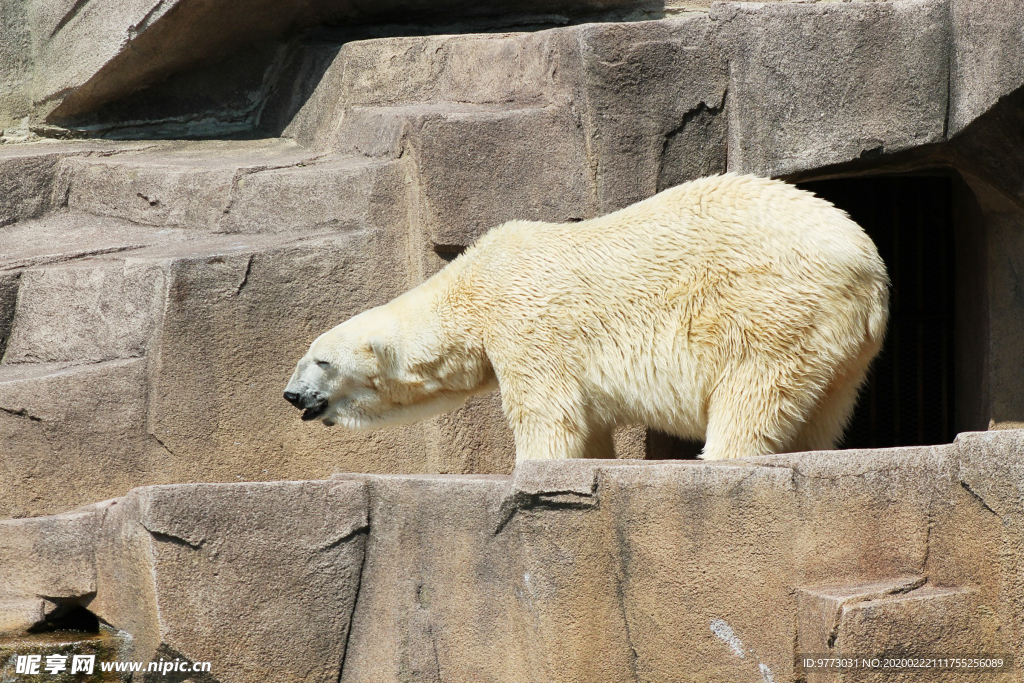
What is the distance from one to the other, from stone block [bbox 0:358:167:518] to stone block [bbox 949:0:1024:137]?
3707mm

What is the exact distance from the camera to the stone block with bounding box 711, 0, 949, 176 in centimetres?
520

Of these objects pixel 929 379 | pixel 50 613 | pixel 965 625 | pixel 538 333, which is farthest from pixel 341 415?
pixel 929 379

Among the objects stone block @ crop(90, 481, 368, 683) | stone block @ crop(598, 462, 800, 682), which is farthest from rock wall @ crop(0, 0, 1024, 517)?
stone block @ crop(598, 462, 800, 682)

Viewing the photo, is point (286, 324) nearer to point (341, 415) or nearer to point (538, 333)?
point (341, 415)

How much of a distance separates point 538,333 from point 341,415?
0.92 m

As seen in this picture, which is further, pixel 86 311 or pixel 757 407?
pixel 86 311

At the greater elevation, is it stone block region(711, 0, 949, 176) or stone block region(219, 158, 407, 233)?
stone block region(711, 0, 949, 176)

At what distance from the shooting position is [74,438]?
484 cm

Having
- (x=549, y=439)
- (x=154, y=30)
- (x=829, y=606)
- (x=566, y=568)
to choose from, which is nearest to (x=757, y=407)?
(x=549, y=439)

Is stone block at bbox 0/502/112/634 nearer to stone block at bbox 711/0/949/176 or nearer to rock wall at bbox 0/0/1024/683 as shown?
rock wall at bbox 0/0/1024/683

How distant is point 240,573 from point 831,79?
325 centimetres

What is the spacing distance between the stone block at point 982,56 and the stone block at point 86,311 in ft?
11.6

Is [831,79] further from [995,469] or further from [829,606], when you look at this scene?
[829,606]

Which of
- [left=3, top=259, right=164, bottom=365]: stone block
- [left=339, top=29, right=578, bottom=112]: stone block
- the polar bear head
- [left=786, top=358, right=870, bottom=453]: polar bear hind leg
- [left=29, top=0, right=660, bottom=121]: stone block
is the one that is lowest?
[left=786, top=358, right=870, bottom=453]: polar bear hind leg
